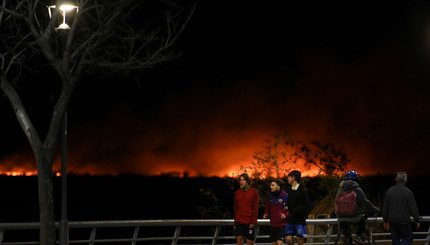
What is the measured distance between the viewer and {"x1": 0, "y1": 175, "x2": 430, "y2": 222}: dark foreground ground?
14100cm

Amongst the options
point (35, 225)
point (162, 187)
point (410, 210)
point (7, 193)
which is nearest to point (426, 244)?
point (410, 210)

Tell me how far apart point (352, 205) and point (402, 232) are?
1.44 m

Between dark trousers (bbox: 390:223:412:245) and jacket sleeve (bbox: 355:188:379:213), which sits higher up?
jacket sleeve (bbox: 355:188:379:213)

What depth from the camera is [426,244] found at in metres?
21.2

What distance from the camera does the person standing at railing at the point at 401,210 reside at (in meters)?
16.4

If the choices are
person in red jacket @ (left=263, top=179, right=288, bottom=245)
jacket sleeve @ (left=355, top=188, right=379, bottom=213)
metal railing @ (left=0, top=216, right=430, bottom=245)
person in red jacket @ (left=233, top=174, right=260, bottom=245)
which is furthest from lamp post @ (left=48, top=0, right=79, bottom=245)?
jacket sleeve @ (left=355, top=188, right=379, bottom=213)

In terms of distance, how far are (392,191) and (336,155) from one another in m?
21.3

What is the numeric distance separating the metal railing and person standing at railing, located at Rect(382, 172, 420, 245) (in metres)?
2.15

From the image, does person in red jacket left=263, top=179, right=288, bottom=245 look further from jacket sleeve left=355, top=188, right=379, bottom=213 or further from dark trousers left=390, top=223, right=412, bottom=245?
dark trousers left=390, top=223, right=412, bottom=245

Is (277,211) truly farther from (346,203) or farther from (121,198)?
(121,198)

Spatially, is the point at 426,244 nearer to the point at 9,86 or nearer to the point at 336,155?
the point at 9,86

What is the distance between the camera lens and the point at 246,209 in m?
17.2

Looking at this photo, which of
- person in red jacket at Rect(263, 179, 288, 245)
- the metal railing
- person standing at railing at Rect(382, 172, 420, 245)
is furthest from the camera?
person in red jacket at Rect(263, 179, 288, 245)

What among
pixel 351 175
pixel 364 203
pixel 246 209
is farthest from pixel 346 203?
pixel 246 209
